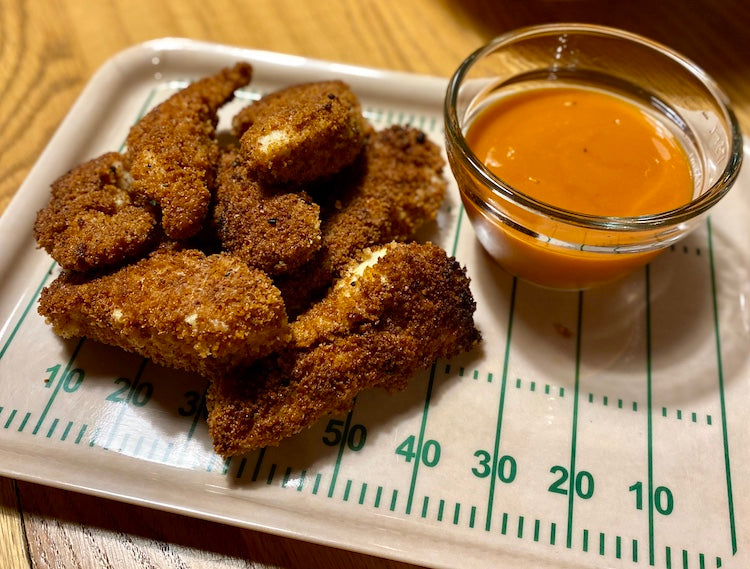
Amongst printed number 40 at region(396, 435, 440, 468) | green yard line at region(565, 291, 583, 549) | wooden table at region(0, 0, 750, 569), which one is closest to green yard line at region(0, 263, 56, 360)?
wooden table at region(0, 0, 750, 569)

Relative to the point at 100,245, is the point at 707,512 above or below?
below

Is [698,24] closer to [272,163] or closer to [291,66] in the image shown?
[291,66]

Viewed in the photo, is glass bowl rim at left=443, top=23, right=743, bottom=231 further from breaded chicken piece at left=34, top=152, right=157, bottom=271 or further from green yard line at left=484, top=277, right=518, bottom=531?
breaded chicken piece at left=34, top=152, right=157, bottom=271

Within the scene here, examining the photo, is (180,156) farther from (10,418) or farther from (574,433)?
(574,433)

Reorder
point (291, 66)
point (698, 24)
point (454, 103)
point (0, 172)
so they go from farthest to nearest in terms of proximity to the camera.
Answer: point (698, 24), point (291, 66), point (0, 172), point (454, 103)

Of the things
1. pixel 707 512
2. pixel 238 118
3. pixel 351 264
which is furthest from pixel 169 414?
pixel 707 512

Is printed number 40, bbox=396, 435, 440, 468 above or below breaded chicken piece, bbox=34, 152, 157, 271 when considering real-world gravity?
below

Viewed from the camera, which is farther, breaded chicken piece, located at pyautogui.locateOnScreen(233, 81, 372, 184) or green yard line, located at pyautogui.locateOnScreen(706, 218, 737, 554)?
breaded chicken piece, located at pyautogui.locateOnScreen(233, 81, 372, 184)
